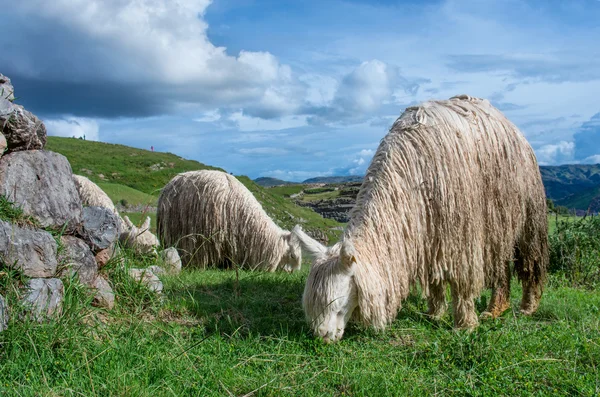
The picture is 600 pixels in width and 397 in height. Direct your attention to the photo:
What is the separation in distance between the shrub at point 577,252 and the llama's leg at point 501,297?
3276mm

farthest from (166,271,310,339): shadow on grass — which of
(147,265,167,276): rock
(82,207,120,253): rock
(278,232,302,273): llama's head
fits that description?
(278,232,302,273): llama's head

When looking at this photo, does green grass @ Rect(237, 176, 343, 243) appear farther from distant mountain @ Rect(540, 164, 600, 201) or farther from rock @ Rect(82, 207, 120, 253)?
distant mountain @ Rect(540, 164, 600, 201)

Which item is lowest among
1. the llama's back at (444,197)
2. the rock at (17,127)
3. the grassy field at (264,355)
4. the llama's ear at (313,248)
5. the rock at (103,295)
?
the grassy field at (264,355)

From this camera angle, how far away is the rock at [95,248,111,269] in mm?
6176

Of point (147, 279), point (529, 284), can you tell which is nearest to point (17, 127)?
point (147, 279)

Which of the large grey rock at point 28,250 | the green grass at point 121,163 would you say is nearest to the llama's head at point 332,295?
the large grey rock at point 28,250

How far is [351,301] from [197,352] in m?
1.55

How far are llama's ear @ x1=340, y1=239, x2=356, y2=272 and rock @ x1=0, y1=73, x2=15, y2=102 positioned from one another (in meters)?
3.86

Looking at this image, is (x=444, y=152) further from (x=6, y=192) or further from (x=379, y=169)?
(x=6, y=192)

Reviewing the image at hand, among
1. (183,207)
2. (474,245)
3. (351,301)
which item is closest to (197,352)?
(351,301)

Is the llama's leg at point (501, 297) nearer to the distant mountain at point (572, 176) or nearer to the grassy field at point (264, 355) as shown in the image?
the grassy field at point (264, 355)

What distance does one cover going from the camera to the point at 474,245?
232 inches


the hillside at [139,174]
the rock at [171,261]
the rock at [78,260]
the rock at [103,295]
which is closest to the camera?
the rock at [78,260]

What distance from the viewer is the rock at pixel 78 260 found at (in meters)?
5.51
